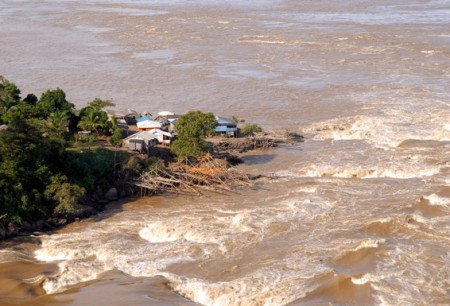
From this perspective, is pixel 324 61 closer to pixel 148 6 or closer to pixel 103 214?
pixel 103 214

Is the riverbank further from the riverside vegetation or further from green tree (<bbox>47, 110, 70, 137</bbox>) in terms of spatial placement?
green tree (<bbox>47, 110, 70, 137</bbox>)

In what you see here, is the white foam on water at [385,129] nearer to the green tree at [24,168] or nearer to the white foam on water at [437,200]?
the white foam on water at [437,200]

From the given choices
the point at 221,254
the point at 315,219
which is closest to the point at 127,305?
the point at 221,254

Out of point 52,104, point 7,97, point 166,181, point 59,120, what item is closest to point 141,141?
point 166,181

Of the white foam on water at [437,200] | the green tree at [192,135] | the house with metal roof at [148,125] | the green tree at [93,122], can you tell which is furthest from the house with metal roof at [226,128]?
the white foam on water at [437,200]

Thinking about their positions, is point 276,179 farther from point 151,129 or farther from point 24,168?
point 24,168
